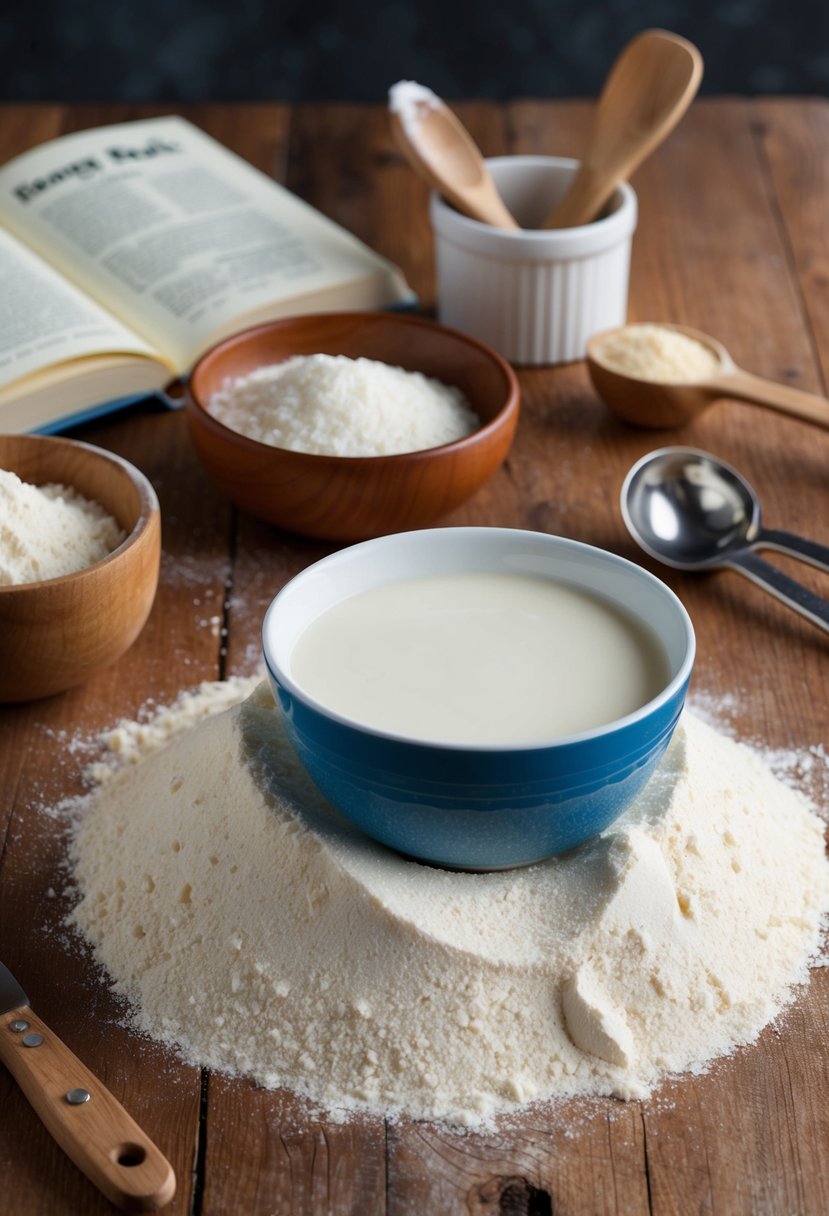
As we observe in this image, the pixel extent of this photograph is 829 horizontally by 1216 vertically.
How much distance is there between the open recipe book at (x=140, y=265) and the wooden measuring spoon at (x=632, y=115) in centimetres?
22

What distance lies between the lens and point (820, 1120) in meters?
0.75

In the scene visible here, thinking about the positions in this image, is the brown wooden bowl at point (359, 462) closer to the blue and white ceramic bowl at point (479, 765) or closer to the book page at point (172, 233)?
the book page at point (172, 233)

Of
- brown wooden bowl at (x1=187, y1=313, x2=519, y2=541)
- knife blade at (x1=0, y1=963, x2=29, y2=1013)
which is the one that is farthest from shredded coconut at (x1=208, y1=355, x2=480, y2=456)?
knife blade at (x1=0, y1=963, x2=29, y2=1013)

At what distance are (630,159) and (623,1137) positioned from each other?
1047mm

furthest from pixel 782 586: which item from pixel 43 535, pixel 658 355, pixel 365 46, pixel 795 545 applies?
pixel 365 46

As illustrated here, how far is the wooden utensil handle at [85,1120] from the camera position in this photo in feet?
2.25

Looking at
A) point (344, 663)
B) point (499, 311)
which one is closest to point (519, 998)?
point (344, 663)

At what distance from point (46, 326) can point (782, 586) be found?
2.35 feet

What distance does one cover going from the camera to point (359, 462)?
1.14m

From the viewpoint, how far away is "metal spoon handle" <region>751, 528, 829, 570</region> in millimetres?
1149

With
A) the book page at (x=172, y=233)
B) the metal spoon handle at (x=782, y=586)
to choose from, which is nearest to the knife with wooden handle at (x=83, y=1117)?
the metal spoon handle at (x=782, y=586)

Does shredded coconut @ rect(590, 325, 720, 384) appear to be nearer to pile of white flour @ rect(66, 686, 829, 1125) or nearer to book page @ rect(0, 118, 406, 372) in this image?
book page @ rect(0, 118, 406, 372)

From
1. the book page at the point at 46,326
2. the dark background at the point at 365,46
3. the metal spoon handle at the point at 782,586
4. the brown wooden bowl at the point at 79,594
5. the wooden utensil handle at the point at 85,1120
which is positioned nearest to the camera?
the wooden utensil handle at the point at 85,1120

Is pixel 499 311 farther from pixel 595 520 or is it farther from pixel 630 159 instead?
pixel 595 520
